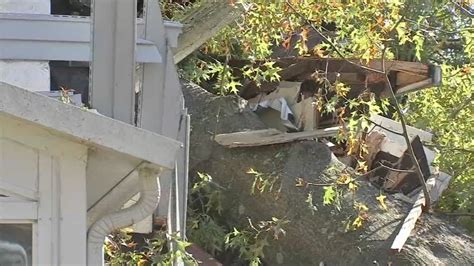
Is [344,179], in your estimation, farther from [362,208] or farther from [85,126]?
[85,126]

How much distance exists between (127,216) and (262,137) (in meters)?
3.36

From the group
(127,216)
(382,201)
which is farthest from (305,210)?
(127,216)

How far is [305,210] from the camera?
451 cm

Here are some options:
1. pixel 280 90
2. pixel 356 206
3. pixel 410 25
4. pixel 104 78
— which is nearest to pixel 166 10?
pixel 280 90

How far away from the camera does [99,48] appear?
7.95 ft

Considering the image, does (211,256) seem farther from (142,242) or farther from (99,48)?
(99,48)

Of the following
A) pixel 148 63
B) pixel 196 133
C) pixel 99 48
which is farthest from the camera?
pixel 196 133

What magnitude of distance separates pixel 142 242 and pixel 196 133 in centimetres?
156

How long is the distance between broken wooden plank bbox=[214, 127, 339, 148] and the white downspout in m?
3.26

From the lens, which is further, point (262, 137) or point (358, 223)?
point (262, 137)

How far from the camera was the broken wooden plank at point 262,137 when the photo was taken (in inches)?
195

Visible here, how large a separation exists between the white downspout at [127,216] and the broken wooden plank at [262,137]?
3.26 meters

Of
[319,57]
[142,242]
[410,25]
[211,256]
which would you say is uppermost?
[410,25]

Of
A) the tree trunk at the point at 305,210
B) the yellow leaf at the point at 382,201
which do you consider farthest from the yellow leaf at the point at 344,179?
the yellow leaf at the point at 382,201
